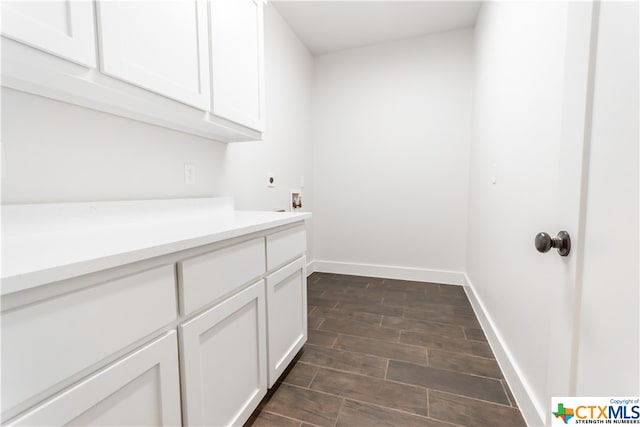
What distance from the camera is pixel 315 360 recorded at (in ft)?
5.52

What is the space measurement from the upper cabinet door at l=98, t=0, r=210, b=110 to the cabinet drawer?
683mm

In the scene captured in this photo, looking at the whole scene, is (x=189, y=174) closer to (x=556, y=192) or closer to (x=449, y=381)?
(x=556, y=192)

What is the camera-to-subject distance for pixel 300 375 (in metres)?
1.55

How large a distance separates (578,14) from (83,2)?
125 cm

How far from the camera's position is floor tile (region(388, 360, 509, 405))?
1.40m

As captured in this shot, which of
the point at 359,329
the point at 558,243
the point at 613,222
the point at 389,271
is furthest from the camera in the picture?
the point at 389,271

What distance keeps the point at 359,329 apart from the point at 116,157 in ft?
5.92

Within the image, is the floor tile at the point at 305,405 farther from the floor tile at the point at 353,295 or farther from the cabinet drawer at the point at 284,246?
the floor tile at the point at 353,295

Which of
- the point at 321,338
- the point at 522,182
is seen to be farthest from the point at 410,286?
the point at 522,182

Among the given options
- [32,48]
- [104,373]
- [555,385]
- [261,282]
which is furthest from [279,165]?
[555,385]

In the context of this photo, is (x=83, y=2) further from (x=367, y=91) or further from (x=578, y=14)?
(x=367, y=91)

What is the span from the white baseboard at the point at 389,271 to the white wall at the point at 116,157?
131 centimetres

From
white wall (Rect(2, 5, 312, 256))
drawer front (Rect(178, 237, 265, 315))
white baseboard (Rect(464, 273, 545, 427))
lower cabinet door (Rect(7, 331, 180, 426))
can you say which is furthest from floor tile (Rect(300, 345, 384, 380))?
white wall (Rect(2, 5, 312, 256))

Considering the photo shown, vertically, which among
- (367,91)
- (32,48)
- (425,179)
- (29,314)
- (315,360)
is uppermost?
(367,91)
